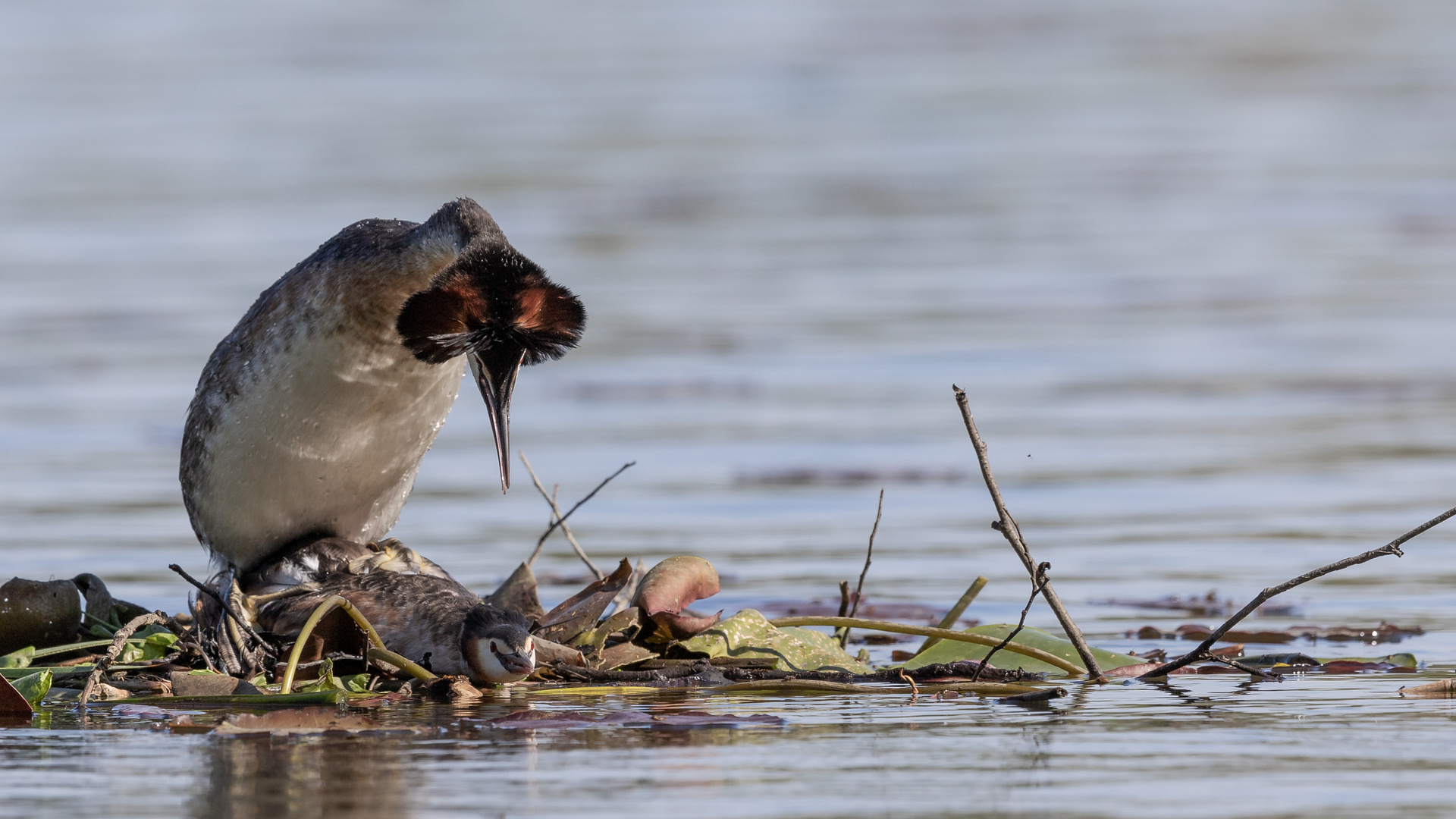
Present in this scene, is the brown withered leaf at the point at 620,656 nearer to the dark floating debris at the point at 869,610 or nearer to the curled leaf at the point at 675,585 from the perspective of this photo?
the curled leaf at the point at 675,585

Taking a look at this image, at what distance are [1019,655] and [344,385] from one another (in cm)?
216

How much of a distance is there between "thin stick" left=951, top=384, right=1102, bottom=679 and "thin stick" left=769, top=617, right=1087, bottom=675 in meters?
0.07

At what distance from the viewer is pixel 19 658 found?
6.30 meters

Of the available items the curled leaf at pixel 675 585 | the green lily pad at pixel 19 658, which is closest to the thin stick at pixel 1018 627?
the curled leaf at pixel 675 585

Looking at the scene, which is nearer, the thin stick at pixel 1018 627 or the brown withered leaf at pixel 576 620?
the thin stick at pixel 1018 627

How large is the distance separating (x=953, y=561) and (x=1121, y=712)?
10.4 feet

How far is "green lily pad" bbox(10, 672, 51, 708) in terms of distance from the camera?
5.66m

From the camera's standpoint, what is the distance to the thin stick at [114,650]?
5629mm

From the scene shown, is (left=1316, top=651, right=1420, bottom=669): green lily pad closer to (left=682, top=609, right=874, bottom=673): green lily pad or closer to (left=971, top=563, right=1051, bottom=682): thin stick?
(left=971, top=563, right=1051, bottom=682): thin stick

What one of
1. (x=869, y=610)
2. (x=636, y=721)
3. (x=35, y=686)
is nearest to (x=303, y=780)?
(x=636, y=721)

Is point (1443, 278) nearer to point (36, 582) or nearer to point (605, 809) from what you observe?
point (36, 582)

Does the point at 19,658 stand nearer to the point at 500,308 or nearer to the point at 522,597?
the point at 522,597

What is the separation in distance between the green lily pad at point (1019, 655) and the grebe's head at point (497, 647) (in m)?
1.06

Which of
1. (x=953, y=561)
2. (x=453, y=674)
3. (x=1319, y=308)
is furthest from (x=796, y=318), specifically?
(x=453, y=674)
